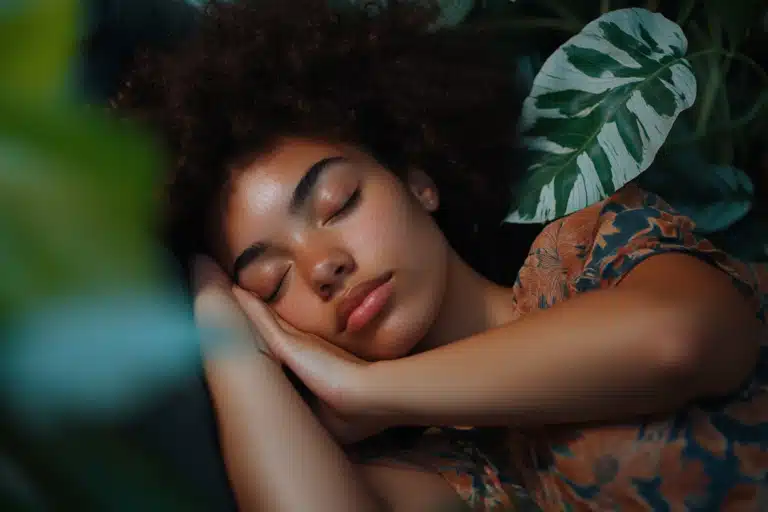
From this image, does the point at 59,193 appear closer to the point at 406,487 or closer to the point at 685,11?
the point at 406,487

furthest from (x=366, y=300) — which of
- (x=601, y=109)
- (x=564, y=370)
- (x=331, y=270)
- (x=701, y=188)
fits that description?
(x=701, y=188)

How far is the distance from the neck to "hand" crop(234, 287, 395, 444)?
9cm

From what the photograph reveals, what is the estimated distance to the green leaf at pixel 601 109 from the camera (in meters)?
0.63

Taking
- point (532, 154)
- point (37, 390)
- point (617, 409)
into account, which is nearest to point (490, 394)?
point (617, 409)

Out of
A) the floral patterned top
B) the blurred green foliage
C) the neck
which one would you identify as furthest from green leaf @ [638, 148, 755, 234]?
the blurred green foliage

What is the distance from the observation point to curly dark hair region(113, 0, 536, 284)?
0.66m

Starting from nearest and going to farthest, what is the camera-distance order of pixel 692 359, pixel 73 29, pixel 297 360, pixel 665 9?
pixel 73 29 < pixel 692 359 < pixel 297 360 < pixel 665 9

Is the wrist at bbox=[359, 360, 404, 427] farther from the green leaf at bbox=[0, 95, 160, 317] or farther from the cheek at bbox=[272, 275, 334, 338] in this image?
the green leaf at bbox=[0, 95, 160, 317]

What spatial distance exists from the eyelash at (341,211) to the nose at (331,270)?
0.04 meters

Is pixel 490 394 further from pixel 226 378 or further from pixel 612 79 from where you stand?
pixel 612 79

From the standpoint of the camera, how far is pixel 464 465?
0.69m

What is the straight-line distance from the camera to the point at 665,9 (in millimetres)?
839

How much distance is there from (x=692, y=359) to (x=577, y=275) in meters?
0.16

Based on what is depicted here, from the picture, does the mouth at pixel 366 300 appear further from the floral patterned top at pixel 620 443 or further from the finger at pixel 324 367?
the floral patterned top at pixel 620 443
